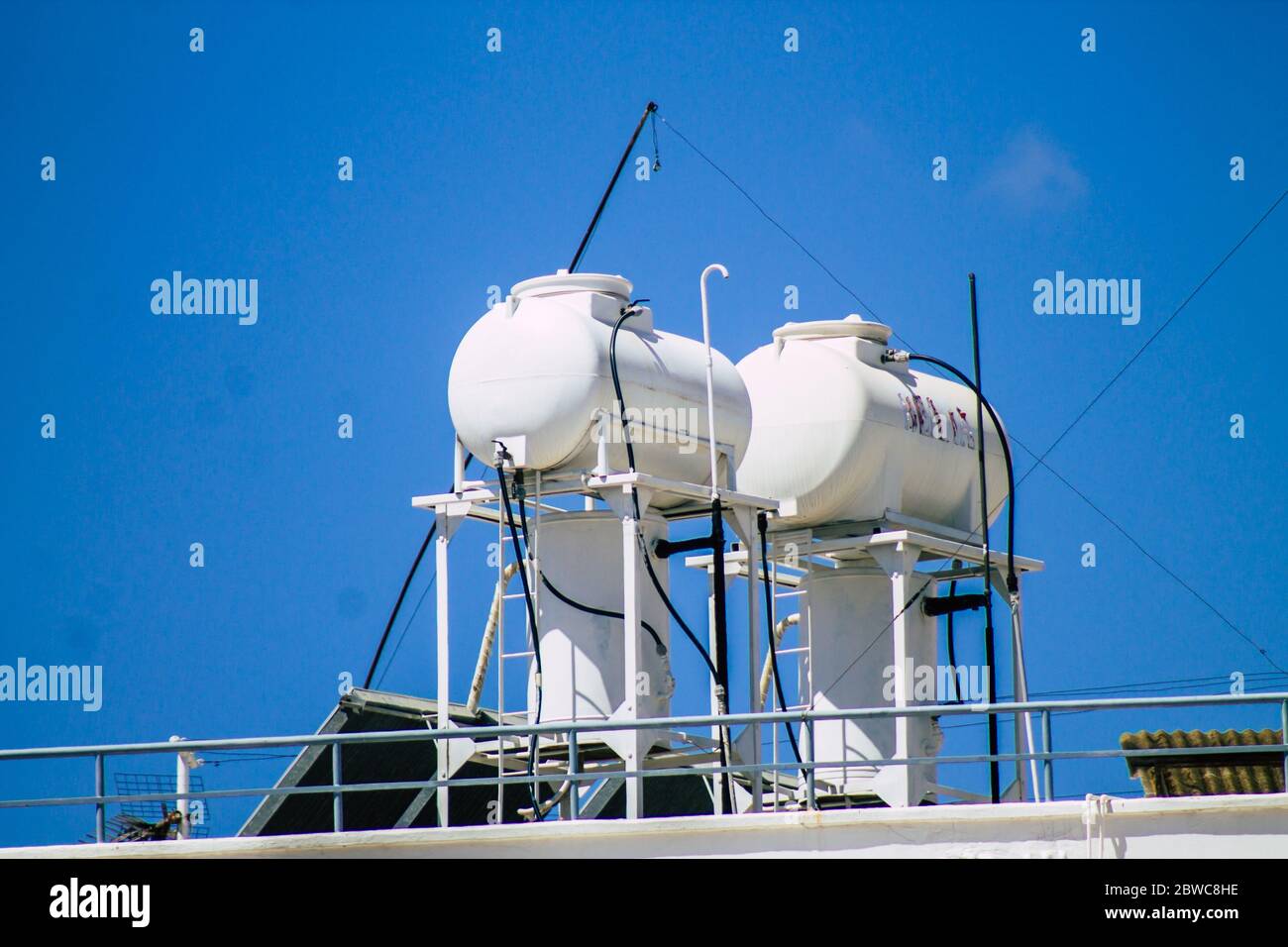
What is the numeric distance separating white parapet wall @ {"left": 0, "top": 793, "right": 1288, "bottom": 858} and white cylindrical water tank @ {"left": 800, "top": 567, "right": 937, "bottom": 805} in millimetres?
8529

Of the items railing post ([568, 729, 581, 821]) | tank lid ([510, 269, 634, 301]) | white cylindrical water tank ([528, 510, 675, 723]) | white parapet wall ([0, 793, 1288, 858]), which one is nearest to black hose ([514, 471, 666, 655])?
white cylindrical water tank ([528, 510, 675, 723])

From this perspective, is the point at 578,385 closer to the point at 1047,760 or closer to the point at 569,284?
the point at 569,284

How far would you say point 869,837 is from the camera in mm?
17984

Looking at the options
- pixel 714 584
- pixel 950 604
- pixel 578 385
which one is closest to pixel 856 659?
pixel 950 604

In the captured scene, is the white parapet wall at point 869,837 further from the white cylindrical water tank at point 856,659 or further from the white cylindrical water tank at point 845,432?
the white cylindrical water tank at point 856,659

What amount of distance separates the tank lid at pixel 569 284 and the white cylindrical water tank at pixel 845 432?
10.4 feet

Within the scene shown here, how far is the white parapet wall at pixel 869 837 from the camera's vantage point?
17156 millimetres

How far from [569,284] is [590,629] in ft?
12.7

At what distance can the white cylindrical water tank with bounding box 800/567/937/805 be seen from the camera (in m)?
26.9

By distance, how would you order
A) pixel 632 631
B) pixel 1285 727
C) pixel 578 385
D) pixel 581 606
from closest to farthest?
pixel 1285 727, pixel 632 631, pixel 578 385, pixel 581 606

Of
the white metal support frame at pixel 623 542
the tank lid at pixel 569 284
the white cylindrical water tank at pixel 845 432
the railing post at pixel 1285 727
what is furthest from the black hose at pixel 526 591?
the railing post at pixel 1285 727

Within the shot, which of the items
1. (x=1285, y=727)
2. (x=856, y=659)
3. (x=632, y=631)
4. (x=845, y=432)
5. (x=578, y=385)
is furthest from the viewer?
(x=856, y=659)

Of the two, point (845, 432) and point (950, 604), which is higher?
point (845, 432)

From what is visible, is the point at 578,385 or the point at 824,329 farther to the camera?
the point at 824,329
